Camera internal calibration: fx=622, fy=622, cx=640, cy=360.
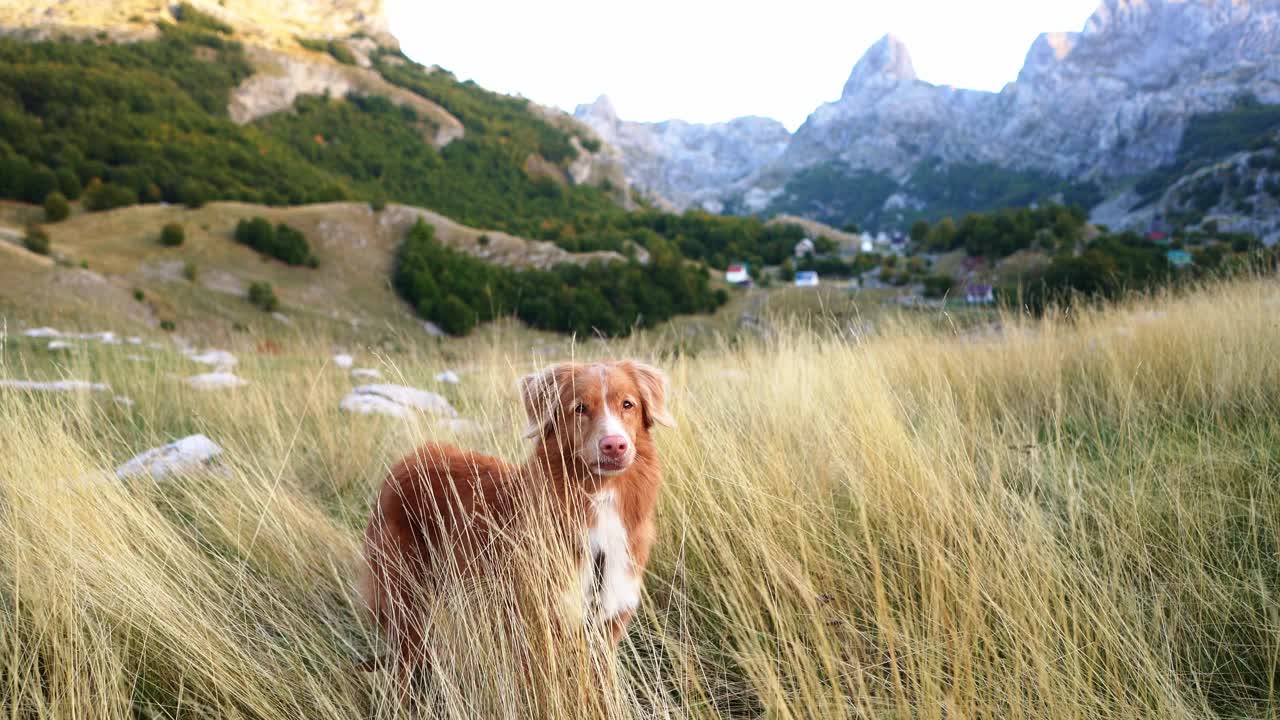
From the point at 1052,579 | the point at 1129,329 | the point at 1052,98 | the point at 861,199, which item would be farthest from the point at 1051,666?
the point at 1052,98

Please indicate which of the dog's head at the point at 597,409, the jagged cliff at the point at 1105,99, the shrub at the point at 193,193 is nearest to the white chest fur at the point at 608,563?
the dog's head at the point at 597,409

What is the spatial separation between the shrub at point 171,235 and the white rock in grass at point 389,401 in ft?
144

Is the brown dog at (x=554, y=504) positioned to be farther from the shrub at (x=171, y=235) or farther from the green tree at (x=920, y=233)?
the green tree at (x=920, y=233)

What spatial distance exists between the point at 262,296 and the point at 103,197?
A: 25.7 meters

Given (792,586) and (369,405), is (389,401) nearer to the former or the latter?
(369,405)

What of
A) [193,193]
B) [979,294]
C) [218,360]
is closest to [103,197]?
[193,193]

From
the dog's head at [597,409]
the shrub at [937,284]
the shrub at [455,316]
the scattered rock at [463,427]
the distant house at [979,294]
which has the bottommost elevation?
the shrub at [455,316]

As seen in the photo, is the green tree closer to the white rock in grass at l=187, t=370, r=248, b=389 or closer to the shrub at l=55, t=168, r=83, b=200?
the white rock in grass at l=187, t=370, r=248, b=389

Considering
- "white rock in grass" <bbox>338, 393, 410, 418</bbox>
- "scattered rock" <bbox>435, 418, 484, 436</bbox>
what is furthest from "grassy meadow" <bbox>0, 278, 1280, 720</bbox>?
"white rock in grass" <bbox>338, 393, 410, 418</bbox>

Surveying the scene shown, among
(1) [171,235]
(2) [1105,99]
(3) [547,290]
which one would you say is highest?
(2) [1105,99]

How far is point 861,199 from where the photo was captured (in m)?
179

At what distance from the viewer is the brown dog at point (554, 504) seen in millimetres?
1914

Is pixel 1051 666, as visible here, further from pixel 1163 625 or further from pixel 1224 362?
pixel 1224 362

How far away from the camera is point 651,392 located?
2.15 metres
